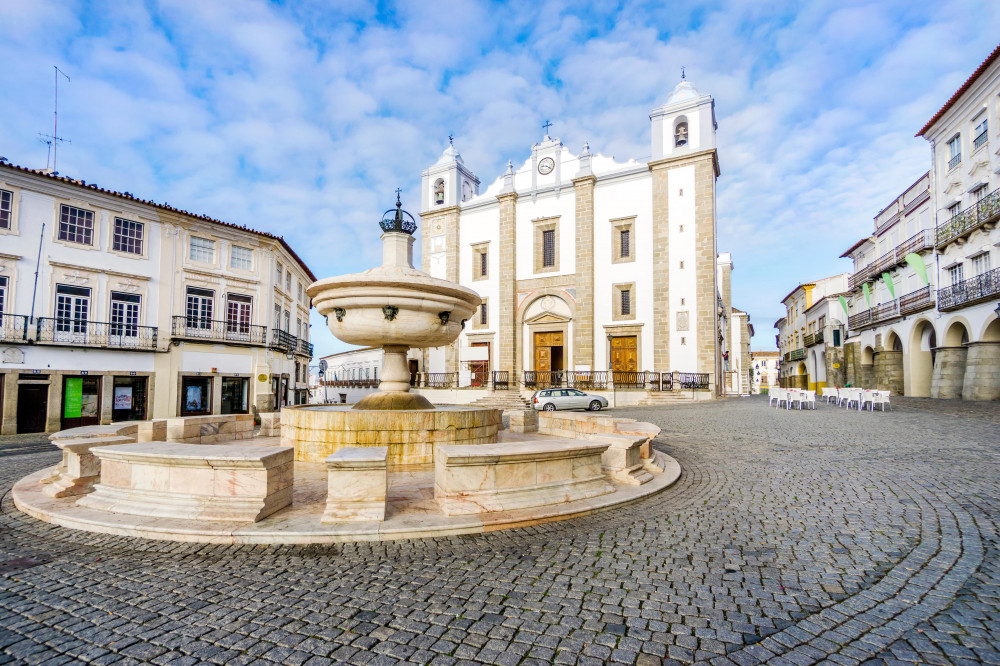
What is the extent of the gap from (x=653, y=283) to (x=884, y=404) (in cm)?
1275

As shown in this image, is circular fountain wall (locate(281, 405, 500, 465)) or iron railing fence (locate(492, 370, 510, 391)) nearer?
circular fountain wall (locate(281, 405, 500, 465))

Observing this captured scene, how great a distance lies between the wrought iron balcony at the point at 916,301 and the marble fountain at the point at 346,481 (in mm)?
24745

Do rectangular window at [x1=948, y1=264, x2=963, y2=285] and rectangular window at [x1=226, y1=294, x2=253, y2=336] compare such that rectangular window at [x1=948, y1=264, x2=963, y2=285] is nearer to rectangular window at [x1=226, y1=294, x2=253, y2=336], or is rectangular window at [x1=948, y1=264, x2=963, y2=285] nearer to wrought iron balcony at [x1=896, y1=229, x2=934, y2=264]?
wrought iron balcony at [x1=896, y1=229, x2=934, y2=264]

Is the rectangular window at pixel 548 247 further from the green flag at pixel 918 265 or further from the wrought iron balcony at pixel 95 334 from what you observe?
the wrought iron balcony at pixel 95 334

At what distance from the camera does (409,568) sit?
11.0 ft

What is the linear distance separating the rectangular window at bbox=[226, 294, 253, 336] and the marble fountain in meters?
17.1

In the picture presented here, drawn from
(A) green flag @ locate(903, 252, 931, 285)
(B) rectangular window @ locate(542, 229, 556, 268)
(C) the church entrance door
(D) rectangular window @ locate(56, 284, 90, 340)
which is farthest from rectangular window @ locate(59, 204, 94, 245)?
(A) green flag @ locate(903, 252, 931, 285)

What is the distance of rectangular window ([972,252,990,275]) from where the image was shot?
1969 centimetres

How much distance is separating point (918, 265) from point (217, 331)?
33.5 meters

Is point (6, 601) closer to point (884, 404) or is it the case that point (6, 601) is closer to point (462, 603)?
point (462, 603)

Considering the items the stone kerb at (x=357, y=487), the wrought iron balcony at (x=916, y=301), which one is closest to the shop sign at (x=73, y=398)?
the stone kerb at (x=357, y=487)

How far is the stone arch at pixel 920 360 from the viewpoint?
25.1 m

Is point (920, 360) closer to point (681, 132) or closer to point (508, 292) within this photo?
point (681, 132)

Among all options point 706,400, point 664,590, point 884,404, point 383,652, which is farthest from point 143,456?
point 706,400
